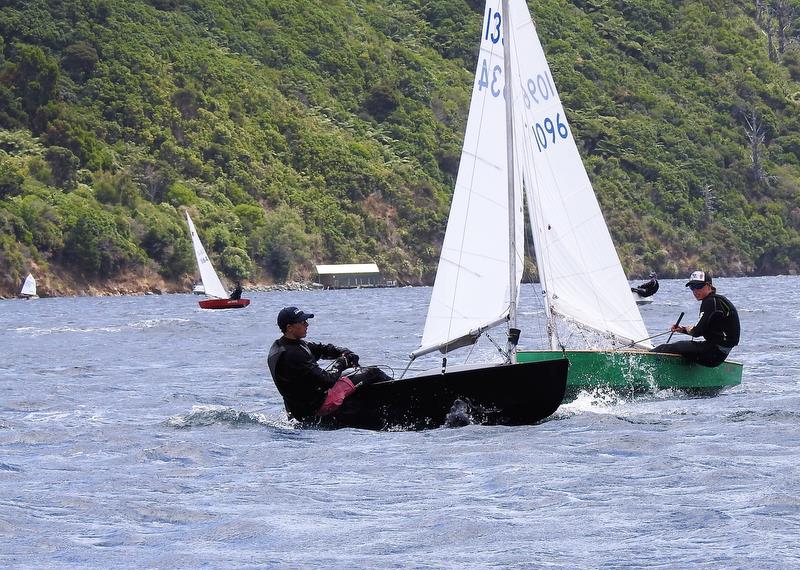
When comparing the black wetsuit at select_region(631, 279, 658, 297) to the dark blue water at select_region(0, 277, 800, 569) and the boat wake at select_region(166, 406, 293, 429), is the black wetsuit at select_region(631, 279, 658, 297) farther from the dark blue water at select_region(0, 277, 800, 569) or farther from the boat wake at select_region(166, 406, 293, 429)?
the boat wake at select_region(166, 406, 293, 429)

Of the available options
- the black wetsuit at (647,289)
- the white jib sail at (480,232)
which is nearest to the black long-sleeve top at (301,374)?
the white jib sail at (480,232)

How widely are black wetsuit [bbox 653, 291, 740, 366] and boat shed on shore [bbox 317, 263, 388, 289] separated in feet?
278

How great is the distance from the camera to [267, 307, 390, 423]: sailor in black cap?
14859 mm

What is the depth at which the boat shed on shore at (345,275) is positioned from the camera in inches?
4102

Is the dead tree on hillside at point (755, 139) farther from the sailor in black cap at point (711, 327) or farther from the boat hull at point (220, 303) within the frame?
the sailor in black cap at point (711, 327)

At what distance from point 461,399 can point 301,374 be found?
1684 mm

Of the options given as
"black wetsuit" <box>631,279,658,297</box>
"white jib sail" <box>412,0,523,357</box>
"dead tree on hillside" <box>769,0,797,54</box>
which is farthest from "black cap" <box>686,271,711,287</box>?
"dead tree on hillside" <box>769,0,797,54</box>

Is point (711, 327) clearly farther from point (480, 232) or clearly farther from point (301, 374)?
point (301, 374)

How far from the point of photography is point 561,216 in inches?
745

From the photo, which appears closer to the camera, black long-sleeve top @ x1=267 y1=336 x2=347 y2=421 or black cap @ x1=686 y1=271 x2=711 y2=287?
black long-sleeve top @ x1=267 y1=336 x2=347 y2=421

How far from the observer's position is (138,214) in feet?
325

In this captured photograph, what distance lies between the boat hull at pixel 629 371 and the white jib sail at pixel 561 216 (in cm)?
75

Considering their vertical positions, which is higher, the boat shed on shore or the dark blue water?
the dark blue water

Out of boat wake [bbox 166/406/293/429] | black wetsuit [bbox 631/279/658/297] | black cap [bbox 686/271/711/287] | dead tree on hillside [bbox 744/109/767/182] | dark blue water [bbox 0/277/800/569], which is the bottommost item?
boat wake [bbox 166/406/293/429]
